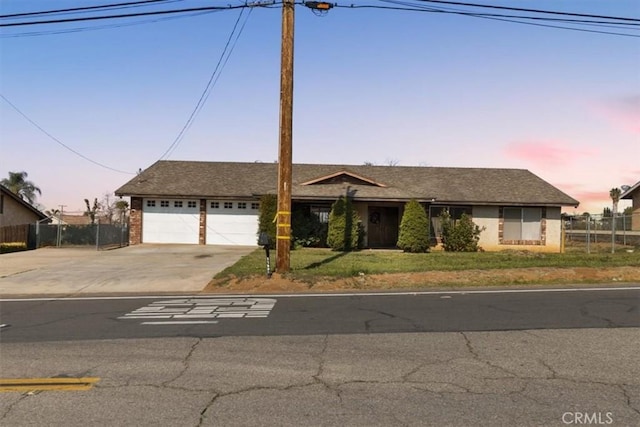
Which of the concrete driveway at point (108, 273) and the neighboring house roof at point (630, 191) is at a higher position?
the neighboring house roof at point (630, 191)

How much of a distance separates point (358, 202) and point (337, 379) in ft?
71.2

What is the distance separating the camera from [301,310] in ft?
32.1

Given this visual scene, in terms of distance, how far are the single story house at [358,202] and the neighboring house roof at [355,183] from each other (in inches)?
2.1

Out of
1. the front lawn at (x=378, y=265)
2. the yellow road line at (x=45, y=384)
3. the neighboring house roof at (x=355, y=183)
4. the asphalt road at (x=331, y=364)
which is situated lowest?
the yellow road line at (x=45, y=384)

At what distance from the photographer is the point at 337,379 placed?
18.0ft

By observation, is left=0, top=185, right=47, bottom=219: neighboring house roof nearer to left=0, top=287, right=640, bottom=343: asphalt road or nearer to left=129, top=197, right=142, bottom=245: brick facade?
left=129, top=197, right=142, bottom=245: brick facade

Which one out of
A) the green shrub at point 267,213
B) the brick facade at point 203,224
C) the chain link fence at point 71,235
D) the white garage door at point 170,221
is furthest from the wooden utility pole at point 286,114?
the chain link fence at point 71,235

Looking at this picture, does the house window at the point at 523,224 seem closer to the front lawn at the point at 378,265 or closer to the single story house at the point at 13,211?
the front lawn at the point at 378,265

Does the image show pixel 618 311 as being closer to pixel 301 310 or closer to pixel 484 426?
pixel 301 310

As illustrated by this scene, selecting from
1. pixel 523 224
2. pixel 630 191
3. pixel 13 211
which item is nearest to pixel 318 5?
pixel 523 224

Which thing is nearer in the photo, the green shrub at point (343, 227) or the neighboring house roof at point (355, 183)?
the green shrub at point (343, 227)

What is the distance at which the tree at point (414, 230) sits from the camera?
24.0 m

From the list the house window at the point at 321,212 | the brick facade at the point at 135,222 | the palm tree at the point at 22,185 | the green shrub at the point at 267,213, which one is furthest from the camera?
the palm tree at the point at 22,185

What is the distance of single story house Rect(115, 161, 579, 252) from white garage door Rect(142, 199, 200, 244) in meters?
0.05
